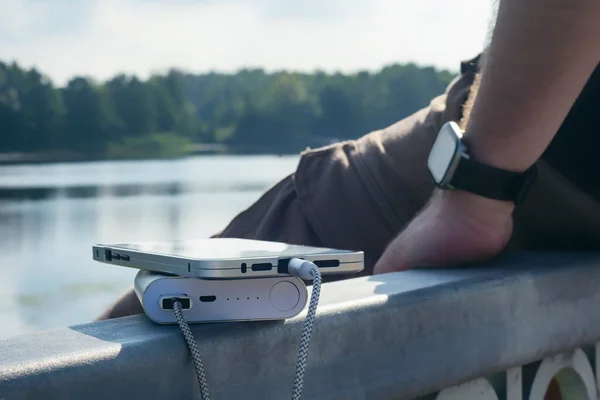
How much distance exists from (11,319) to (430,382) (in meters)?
6.78

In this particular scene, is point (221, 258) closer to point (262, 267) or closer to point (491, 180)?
point (262, 267)

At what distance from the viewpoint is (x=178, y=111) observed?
3281cm

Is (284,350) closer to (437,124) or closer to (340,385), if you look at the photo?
(340,385)

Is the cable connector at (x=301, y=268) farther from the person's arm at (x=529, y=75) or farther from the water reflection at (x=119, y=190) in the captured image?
the water reflection at (x=119, y=190)

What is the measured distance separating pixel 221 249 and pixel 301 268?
0.14 m

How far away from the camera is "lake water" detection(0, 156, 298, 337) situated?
8.00 metres

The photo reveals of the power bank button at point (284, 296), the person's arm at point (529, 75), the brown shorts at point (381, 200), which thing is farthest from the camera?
the brown shorts at point (381, 200)

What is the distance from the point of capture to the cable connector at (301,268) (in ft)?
2.67

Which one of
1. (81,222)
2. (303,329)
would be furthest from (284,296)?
(81,222)

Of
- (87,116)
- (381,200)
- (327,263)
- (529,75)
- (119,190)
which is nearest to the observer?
(327,263)

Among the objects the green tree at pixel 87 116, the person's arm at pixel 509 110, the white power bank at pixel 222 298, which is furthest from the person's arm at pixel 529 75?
the green tree at pixel 87 116

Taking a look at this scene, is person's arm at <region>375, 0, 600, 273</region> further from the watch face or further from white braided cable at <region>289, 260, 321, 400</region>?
white braided cable at <region>289, 260, 321, 400</region>

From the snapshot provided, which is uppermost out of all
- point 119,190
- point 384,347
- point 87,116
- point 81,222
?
point 384,347

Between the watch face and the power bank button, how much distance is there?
0.55m
